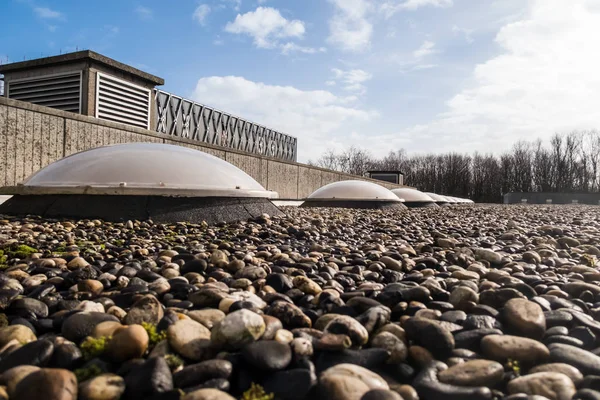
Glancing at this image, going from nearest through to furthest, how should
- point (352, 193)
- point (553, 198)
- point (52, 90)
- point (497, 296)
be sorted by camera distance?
point (497, 296), point (52, 90), point (352, 193), point (553, 198)

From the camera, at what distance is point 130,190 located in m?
5.11

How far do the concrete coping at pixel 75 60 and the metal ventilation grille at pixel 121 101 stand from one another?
28cm

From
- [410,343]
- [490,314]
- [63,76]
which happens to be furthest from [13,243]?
[63,76]

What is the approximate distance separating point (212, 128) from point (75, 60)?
4078cm

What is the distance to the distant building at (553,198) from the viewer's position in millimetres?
44469

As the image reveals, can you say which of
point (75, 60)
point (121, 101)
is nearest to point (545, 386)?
point (75, 60)

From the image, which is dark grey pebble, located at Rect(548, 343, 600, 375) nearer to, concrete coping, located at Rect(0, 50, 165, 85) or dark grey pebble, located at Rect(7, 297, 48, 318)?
dark grey pebble, located at Rect(7, 297, 48, 318)

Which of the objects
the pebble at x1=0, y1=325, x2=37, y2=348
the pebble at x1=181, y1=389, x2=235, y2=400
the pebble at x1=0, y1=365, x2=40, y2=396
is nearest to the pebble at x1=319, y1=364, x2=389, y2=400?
the pebble at x1=181, y1=389, x2=235, y2=400

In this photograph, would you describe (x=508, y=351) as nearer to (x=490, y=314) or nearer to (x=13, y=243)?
(x=490, y=314)

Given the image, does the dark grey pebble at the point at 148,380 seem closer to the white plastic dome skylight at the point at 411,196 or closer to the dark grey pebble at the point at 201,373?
the dark grey pebble at the point at 201,373

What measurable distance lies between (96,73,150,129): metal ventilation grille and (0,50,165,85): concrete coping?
28 centimetres

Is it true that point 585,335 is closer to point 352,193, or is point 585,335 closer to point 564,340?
point 564,340

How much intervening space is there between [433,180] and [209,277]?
5841 centimetres

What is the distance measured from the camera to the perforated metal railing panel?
131 ft
